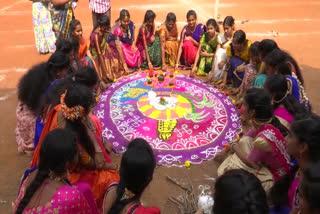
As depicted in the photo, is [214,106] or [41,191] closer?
[41,191]

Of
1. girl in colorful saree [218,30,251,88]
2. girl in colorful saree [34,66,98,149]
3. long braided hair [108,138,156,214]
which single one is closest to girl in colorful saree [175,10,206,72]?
girl in colorful saree [218,30,251,88]

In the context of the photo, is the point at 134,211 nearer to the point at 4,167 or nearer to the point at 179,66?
the point at 4,167

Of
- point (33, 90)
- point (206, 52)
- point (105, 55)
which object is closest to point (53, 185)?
point (33, 90)

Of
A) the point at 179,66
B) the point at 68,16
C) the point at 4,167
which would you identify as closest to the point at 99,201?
the point at 4,167

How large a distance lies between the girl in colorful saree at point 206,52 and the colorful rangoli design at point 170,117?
1.53ft

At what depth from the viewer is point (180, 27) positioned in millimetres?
9500

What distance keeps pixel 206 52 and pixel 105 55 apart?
218 centimetres

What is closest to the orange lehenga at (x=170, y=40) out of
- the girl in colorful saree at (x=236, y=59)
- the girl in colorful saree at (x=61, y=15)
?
the girl in colorful saree at (x=236, y=59)

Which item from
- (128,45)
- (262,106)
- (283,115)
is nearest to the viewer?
(262,106)

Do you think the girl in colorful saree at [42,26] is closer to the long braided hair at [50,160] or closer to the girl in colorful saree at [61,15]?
the girl in colorful saree at [61,15]

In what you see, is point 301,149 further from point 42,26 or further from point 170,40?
point 42,26

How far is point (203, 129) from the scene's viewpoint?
490 centimetres

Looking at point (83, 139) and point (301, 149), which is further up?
point (301, 149)

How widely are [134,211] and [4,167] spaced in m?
2.76
